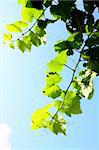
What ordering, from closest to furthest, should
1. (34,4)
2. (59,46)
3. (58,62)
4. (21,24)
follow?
(58,62), (59,46), (34,4), (21,24)

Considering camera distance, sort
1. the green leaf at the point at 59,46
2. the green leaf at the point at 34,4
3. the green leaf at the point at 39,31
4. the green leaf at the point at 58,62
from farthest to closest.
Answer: the green leaf at the point at 39,31, the green leaf at the point at 34,4, the green leaf at the point at 59,46, the green leaf at the point at 58,62

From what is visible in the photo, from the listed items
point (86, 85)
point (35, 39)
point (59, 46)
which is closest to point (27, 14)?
point (35, 39)

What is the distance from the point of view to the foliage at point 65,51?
6.25ft

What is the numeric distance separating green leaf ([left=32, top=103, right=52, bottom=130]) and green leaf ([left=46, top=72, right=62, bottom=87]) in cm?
13

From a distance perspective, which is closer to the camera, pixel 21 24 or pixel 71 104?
pixel 71 104

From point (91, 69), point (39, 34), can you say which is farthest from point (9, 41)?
point (91, 69)

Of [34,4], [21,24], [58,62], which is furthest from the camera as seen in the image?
[21,24]

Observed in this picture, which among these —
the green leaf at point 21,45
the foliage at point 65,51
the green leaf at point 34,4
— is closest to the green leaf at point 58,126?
the foliage at point 65,51

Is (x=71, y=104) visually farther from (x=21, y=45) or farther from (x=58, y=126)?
(x=21, y=45)

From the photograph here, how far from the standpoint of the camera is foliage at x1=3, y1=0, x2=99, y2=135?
75.0 inches

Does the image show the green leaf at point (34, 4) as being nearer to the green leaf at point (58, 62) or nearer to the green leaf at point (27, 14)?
the green leaf at point (27, 14)

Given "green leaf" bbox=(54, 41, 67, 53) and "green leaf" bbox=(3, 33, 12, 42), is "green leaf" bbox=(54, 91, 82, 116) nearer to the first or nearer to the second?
"green leaf" bbox=(54, 41, 67, 53)

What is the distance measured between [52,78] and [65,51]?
17 centimetres

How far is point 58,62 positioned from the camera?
6.19 ft
